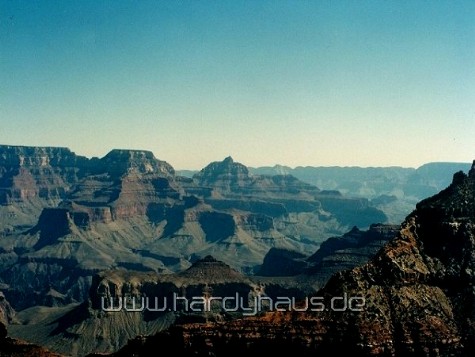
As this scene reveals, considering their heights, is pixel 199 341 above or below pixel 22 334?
above

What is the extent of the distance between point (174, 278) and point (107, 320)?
22552 mm

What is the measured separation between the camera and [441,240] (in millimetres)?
62562

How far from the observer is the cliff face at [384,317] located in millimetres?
54375

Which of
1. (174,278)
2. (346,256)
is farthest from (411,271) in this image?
(346,256)

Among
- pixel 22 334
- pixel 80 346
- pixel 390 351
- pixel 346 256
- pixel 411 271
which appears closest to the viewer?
pixel 390 351

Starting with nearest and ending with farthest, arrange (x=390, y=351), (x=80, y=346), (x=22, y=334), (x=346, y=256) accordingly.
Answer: (x=390, y=351) < (x=80, y=346) < (x=22, y=334) < (x=346, y=256)

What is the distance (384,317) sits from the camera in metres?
55.5

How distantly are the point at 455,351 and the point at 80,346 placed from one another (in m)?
126

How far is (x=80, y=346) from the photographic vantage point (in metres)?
159

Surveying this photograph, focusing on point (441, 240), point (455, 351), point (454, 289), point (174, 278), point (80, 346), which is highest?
point (441, 240)

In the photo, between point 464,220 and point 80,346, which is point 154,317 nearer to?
point 80,346

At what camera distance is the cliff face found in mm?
54375

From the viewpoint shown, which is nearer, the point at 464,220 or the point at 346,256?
the point at 464,220

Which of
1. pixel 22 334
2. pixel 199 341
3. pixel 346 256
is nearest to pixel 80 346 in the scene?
pixel 22 334
